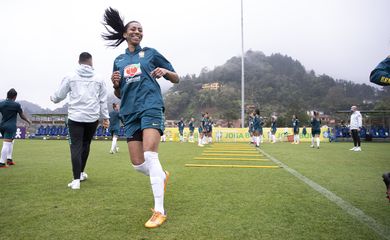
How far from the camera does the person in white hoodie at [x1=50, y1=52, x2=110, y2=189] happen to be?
479cm

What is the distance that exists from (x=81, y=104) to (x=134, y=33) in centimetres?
191

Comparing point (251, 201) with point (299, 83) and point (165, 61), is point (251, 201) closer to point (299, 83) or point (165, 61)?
point (165, 61)

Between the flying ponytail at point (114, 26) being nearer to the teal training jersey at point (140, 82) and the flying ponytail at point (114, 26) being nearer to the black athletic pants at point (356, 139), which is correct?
the teal training jersey at point (140, 82)

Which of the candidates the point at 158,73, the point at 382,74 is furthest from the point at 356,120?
the point at 158,73

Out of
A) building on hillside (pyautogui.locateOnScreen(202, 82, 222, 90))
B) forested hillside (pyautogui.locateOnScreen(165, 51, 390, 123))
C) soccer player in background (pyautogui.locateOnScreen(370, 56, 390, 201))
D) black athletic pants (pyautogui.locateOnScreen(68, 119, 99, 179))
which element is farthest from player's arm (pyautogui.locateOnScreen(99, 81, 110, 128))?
building on hillside (pyautogui.locateOnScreen(202, 82, 222, 90))

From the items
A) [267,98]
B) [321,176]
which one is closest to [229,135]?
[321,176]

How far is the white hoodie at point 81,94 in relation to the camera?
4.85 meters

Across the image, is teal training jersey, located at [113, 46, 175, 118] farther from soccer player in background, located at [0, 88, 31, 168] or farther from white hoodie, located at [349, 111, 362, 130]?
white hoodie, located at [349, 111, 362, 130]

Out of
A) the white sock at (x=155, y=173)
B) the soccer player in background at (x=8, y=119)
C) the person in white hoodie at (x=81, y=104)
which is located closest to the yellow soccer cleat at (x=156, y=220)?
the white sock at (x=155, y=173)

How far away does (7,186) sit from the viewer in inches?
181

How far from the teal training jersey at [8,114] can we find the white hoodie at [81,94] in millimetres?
3485

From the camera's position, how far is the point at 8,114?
7.57 meters

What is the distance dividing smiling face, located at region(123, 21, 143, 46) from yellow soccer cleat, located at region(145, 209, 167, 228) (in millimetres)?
2066

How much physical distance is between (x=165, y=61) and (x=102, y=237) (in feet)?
6.94
